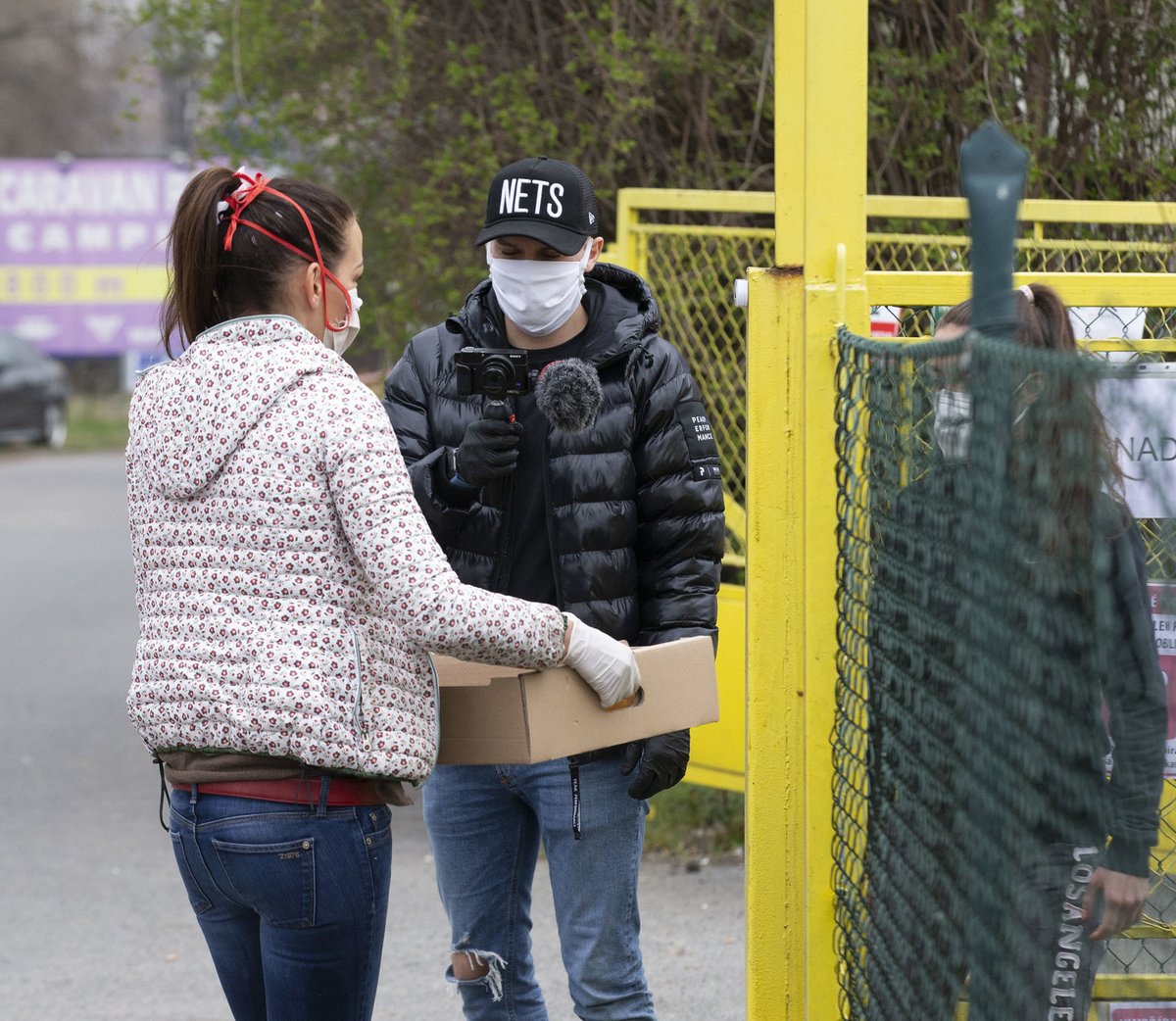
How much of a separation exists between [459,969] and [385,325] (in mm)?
4375

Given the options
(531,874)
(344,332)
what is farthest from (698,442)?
(531,874)

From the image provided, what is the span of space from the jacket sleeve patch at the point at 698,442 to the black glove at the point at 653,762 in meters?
0.49

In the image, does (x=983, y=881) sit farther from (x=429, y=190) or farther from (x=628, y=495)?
(x=429, y=190)

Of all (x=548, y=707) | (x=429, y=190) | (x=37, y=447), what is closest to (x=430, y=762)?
(x=548, y=707)

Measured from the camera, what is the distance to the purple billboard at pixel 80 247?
910 inches

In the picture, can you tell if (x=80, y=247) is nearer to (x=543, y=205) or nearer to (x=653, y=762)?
(x=543, y=205)

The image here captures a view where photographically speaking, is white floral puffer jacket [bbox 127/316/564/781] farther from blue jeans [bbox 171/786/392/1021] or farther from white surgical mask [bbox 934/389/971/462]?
white surgical mask [bbox 934/389/971/462]

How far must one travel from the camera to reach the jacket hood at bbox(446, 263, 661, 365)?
3.03 metres

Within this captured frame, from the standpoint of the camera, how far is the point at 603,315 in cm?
311

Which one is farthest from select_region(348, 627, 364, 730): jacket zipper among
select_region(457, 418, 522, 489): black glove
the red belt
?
select_region(457, 418, 522, 489): black glove

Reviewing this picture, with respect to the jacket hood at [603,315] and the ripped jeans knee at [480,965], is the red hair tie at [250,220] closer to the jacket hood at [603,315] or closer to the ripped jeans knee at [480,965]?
the jacket hood at [603,315]

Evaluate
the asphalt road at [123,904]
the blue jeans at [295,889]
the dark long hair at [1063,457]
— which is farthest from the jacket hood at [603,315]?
the asphalt road at [123,904]

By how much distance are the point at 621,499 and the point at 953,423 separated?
47.1 inches

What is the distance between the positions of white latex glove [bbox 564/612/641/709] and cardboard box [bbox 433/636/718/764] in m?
0.04
